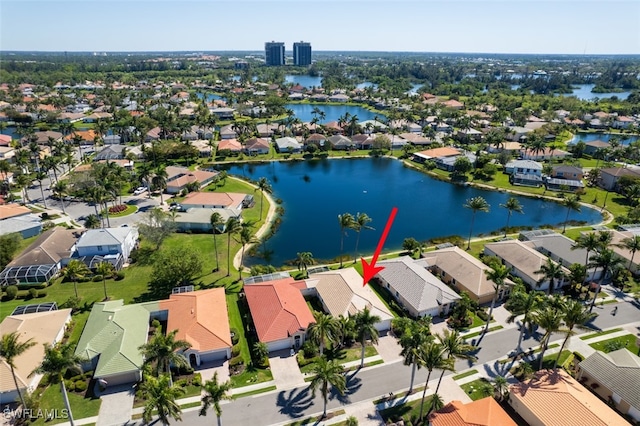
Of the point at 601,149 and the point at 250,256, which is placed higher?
the point at 601,149

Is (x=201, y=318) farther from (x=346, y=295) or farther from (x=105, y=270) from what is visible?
(x=105, y=270)

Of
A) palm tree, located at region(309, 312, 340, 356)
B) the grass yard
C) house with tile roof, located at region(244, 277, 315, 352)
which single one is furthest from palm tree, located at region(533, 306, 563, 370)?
house with tile roof, located at region(244, 277, 315, 352)

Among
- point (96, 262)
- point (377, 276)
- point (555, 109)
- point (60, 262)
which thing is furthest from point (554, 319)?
point (555, 109)

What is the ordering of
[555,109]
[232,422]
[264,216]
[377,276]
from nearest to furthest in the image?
[232,422], [377,276], [264,216], [555,109]

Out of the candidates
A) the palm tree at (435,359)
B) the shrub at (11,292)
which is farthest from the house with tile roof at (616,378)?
the shrub at (11,292)

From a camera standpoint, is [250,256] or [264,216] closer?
[250,256]

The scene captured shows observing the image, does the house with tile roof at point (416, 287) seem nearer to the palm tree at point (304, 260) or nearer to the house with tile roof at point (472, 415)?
the palm tree at point (304, 260)

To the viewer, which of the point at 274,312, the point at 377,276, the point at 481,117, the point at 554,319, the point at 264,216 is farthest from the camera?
the point at 481,117

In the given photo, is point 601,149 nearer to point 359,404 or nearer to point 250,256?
point 250,256
